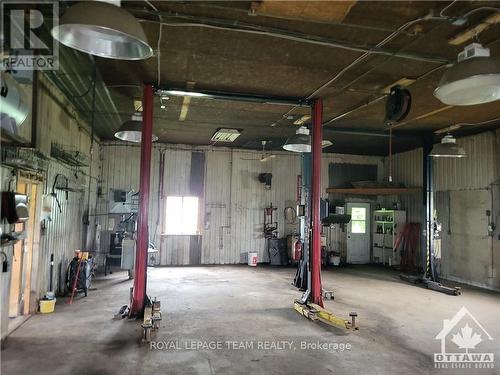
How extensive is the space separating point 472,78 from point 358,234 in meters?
8.80

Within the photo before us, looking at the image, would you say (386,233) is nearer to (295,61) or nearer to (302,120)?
(302,120)

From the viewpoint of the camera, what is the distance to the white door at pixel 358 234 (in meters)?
10.9

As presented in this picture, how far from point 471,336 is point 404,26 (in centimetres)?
402

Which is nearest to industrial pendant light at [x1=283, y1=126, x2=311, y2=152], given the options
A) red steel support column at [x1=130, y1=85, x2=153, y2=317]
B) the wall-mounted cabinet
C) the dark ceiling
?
the dark ceiling

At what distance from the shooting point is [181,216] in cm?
1019

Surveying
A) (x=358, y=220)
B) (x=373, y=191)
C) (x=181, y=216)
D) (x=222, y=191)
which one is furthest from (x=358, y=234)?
(x=181, y=216)

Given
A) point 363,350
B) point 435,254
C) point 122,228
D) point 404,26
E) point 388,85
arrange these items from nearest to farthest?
Answer: point 404,26 < point 363,350 < point 388,85 < point 435,254 < point 122,228

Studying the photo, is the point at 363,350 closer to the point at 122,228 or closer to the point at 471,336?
the point at 471,336

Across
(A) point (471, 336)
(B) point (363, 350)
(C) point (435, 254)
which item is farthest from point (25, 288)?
(C) point (435, 254)

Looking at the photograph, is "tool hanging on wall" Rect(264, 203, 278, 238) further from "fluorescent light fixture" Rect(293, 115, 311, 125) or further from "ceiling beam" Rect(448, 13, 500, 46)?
"ceiling beam" Rect(448, 13, 500, 46)

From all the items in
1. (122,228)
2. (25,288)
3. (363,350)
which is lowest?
(363,350)

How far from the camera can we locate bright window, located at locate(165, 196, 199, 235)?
1010cm

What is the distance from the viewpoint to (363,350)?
4.05m

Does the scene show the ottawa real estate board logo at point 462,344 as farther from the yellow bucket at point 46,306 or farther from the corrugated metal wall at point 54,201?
the yellow bucket at point 46,306
